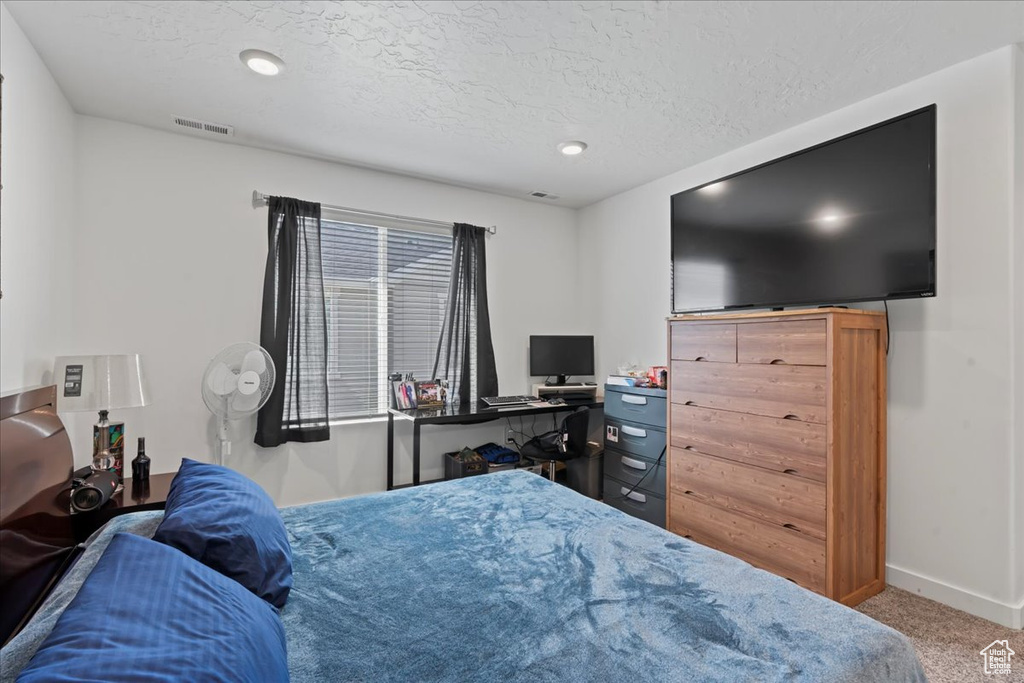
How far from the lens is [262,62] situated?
7.38 feet

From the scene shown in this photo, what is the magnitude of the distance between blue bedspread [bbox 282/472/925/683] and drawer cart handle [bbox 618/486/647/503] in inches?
67.6

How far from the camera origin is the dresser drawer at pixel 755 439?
2.31 metres

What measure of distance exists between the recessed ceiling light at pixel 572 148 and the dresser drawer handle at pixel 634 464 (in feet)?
7.34

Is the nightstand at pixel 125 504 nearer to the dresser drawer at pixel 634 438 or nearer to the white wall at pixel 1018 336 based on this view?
the dresser drawer at pixel 634 438

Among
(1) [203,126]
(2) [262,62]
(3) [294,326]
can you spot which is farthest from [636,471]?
(1) [203,126]

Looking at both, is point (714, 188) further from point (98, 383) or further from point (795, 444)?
point (98, 383)

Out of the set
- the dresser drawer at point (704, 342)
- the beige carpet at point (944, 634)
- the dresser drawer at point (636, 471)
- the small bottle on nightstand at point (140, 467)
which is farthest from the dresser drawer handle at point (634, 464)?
the small bottle on nightstand at point (140, 467)

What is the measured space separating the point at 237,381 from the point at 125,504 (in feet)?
2.76

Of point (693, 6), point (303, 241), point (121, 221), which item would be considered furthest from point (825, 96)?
point (121, 221)

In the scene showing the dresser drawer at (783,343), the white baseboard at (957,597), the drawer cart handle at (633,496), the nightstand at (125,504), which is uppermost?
the dresser drawer at (783,343)

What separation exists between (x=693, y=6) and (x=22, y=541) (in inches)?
115

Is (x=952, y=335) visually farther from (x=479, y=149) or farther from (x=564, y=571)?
(x=479, y=149)

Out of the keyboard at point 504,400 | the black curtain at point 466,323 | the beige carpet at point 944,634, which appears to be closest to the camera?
the beige carpet at point 944,634

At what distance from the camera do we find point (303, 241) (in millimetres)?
3367
